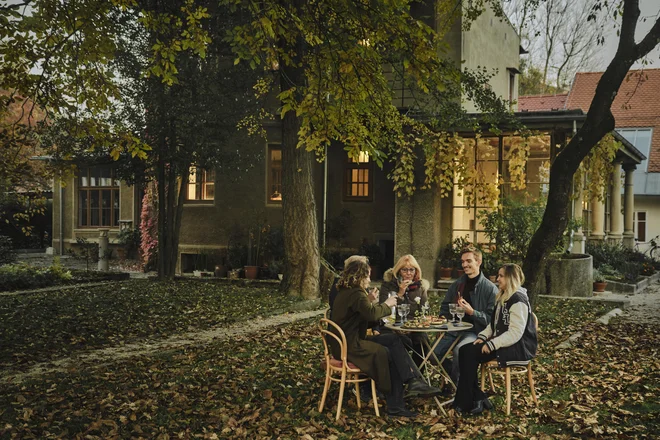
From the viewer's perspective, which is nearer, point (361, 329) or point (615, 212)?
point (361, 329)

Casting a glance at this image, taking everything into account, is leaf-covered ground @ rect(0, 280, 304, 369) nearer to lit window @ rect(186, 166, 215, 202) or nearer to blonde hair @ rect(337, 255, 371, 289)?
blonde hair @ rect(337, 255, 371, 289)

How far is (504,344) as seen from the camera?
664 cm

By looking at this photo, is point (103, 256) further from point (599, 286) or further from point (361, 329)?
point (361, 329)

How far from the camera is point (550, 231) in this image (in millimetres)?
10883

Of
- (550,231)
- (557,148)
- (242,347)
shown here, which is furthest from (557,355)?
(557,148)

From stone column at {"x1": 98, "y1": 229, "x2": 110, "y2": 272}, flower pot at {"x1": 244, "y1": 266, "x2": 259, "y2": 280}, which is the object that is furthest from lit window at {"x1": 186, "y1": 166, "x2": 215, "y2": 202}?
flower pot at {"x1": 244, "y1": 266, "x2": 259, "y2": 280}

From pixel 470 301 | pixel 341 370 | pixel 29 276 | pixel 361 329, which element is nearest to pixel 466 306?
pixel 470 301

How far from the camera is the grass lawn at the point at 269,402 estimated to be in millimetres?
6098

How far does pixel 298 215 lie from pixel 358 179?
6563 mm

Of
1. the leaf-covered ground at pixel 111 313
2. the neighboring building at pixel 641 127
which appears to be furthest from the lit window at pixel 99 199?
the neighboring building at pixel 641 127

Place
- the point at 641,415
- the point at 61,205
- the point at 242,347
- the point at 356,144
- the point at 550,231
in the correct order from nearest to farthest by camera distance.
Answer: the point at 641,415
the point at 356,144
the point at 242,347
the point at 550,231
the point at 61,205

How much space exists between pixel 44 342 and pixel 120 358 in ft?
5.19

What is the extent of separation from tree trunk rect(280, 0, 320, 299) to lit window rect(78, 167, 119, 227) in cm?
1476

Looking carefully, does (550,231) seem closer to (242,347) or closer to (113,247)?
(242,347)
